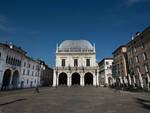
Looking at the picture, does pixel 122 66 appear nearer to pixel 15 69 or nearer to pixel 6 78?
pixel 15 69

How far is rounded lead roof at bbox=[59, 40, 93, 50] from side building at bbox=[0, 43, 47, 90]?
2354 centimetres

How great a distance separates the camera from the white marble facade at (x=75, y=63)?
54.9 metres

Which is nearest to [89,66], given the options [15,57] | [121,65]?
[121,65]

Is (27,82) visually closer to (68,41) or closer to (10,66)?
(10,66)

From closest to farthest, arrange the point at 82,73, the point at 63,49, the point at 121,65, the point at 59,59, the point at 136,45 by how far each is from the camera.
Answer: the point at 136,45
the point at 121,65
the point at 82,73
the point at 59,59
the point at 63,49

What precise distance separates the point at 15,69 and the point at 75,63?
3135 centimetres

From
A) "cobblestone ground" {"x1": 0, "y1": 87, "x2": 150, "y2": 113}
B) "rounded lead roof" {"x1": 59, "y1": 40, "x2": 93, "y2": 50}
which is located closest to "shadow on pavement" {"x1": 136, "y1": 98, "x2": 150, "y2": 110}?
"cobblestone ground" {"x1": 0, "y1": 87, "x2": 150, "y2": 113}

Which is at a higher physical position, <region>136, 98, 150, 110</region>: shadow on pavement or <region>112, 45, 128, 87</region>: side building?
<region>112, 45, 128, 87</region>: side building

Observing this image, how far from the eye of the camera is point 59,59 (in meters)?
59.9

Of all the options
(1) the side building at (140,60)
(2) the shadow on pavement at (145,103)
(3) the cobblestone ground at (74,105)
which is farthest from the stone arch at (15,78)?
(1) the side building at (140,60)

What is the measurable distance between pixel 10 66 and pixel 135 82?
36666 millimetres

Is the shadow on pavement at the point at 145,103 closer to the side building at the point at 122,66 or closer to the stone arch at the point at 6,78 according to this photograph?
the side building at the point at 122,66

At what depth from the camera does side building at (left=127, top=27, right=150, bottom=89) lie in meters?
26.5

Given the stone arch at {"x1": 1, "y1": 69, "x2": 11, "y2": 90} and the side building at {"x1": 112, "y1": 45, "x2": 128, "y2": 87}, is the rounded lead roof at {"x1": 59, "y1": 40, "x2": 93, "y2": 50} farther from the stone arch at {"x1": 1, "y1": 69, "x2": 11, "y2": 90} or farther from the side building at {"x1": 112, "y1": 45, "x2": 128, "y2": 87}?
the stone arch at {"x1": 1, "y1": 69, "x2": 11, "y2": 90}
